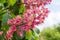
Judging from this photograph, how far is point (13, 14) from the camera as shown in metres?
2.00

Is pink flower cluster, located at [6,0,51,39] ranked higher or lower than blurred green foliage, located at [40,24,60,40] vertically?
higher

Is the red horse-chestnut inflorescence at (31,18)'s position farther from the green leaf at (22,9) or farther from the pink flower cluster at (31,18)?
the green leaf at (22,9)

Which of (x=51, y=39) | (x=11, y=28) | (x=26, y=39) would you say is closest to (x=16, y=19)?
(x=11, y=28)

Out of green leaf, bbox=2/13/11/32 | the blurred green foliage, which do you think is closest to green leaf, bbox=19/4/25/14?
green leaf, bbox=2/13/11/32

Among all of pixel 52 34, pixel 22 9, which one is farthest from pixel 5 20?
pixel 52 34

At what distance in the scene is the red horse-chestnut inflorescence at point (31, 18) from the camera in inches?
68.7

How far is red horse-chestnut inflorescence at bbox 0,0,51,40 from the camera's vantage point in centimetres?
174

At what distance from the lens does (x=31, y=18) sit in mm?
1746

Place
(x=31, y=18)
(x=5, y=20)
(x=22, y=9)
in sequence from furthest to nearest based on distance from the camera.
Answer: (x=22, y=9), (x=5, y=20), (x=31, y=18)

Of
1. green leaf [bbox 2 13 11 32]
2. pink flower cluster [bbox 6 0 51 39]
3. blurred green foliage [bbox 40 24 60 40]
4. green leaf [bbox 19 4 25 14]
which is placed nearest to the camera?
pink flower cluster [bbox 6 0 51 39]

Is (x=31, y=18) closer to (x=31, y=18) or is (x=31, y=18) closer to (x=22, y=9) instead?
(x=31, y=18)

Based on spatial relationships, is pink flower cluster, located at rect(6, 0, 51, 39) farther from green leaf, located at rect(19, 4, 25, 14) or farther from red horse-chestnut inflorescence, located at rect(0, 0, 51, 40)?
green leaf, located at rect(19, 4, 25, 14)

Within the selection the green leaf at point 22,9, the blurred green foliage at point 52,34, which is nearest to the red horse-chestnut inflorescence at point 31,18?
the green leaf at point 22,9

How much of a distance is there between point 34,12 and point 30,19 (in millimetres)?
60
